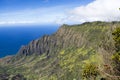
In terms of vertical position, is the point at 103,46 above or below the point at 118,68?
above

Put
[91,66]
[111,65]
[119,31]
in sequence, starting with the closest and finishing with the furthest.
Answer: [119,31] < [111,65] < [91,66]

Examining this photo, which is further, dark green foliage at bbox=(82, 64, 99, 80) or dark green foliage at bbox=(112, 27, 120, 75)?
dark green foliage at bbox=(82, 64, 99, 80)

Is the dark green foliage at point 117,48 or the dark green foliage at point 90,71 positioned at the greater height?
the dark green foliage at point 117,48

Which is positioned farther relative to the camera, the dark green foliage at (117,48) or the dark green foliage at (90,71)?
the dark green foliage at (90,71)

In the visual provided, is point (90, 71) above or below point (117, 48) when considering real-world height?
below

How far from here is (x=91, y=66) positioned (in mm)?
72188

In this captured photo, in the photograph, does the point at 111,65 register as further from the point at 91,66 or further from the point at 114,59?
the point at 91,66

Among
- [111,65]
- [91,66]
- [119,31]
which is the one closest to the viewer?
[119,31]

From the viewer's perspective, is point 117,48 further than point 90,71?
No

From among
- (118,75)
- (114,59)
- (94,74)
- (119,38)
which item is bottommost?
(94,74)

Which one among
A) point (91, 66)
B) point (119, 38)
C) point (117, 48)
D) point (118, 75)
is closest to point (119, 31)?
point (119, 38)

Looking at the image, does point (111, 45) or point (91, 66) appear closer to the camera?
point (111, 45)

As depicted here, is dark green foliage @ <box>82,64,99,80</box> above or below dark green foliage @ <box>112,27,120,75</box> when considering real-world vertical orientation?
below

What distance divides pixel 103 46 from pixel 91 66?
15.9m
